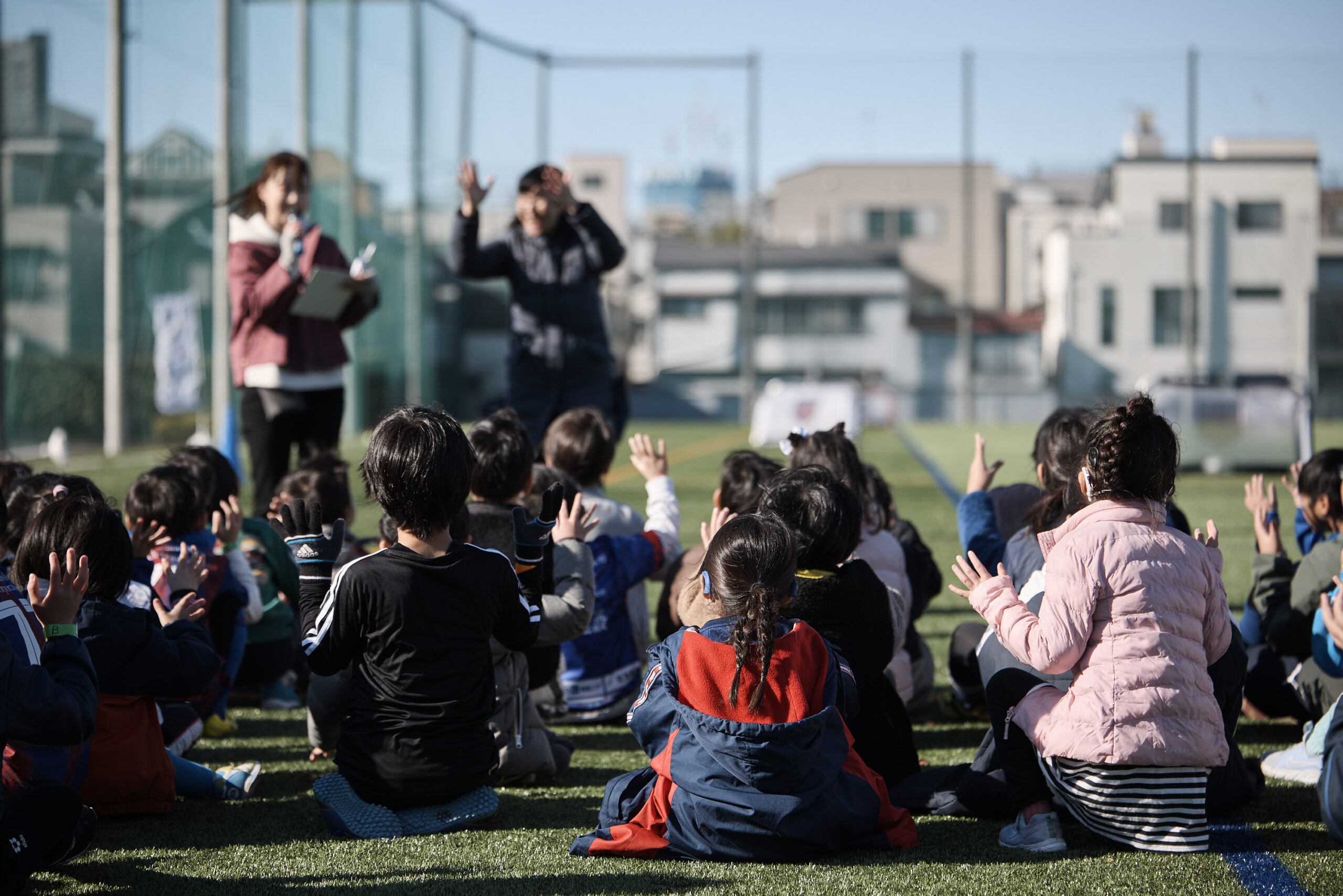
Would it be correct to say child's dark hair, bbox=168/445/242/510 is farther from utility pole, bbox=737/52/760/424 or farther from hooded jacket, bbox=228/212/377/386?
utility pole, bbox=737/52/760/424

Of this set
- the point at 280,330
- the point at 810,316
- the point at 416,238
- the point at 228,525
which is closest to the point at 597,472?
the point at 228,525

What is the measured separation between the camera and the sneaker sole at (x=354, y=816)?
8.11 feet

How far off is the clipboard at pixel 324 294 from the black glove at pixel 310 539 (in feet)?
7.54

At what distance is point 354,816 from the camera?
2.49 metres

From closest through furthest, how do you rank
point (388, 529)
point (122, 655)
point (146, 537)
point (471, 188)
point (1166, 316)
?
point (122, 655) < point (388, 529) < point (146, 537) < point (471, 188) < point (1166, 316)

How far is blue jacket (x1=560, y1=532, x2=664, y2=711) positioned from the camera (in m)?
3.37

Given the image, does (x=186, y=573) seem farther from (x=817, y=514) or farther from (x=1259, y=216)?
(x=1259, y=216)

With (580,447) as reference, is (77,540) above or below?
below

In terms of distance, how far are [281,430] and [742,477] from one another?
2045 millimetres

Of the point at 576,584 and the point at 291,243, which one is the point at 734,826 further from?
the point at 291,243

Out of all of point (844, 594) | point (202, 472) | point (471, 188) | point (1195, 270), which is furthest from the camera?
point (1195, 270)

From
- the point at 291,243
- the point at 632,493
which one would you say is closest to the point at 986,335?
the point at 632,493

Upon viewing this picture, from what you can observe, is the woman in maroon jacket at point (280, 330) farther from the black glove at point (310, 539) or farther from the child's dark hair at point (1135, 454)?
the child's dark hair at point (1135, 454)

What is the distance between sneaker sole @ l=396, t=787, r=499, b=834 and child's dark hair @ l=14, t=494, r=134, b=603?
758 millimetres
